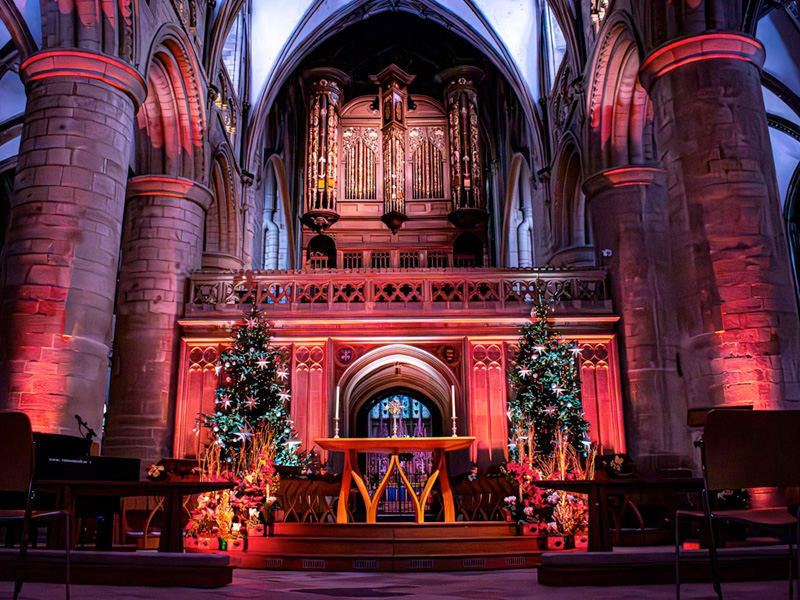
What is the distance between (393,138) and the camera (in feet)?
68.6

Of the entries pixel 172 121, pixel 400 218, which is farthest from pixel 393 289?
pixel 400 218

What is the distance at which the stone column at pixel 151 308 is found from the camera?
11.8 m

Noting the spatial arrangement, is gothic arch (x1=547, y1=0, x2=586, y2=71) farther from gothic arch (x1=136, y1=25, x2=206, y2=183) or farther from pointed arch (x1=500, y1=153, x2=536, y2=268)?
gothic arch (x1=136, y1=25, x2=206, y2=183)

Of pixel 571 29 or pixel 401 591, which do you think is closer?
pixel 401 591

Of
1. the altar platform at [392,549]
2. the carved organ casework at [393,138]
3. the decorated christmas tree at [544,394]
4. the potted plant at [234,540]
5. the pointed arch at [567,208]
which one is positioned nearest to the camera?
the altar platform at [392,549]

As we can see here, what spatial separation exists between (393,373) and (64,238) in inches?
287

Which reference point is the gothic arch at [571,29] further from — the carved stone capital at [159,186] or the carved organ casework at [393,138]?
the carved stone capital at [159,186]

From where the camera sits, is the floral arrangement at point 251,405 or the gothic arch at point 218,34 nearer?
the floral arrangement at point 251,405

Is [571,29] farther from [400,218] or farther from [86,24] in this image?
[86,24]

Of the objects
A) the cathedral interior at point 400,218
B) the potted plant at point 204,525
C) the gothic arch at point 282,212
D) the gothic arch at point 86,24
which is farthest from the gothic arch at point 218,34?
the potted plant at point 204,525

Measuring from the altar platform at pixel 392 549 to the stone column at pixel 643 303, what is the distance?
15.6 ft

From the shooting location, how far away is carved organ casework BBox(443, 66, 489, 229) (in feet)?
65.4

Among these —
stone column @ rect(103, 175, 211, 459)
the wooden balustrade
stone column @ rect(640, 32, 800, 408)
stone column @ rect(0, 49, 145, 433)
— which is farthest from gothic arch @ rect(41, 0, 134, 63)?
stone column @ rect(640, 32, 800, 408)

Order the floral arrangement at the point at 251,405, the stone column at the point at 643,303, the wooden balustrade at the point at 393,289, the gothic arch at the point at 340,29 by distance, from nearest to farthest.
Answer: the floral arrangement at the point at 251,405 → the stone column at the point at 643,303 → the wooden balustrade at the point at 393,289 → the gothic arch at the point at 340,29
